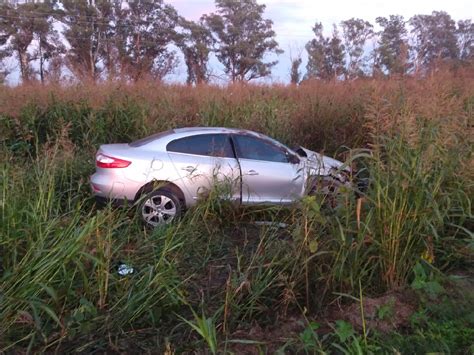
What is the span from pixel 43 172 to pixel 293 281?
8.83 ft

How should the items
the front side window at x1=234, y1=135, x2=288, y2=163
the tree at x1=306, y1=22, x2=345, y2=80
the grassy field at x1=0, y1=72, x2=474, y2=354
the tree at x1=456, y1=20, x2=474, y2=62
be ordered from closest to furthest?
the grassy field at x1=0, y1=72, x2=474, y2=354 → the front side window at x1=234, y1=135, x2=288, y2=163 → the tree at x1=306, y1=22, x2=345, y2=80 → the tree at x1=456, y1=20, x2=474, y2=62

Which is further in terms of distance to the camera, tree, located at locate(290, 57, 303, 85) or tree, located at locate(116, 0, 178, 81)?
tree, located at locate(116, 0, 178, 81)

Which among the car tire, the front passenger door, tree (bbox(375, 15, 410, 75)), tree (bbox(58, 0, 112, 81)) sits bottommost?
the car tire

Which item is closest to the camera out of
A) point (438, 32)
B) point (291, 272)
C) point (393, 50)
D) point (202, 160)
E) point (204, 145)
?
point (291, 272)

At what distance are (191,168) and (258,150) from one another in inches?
45.9

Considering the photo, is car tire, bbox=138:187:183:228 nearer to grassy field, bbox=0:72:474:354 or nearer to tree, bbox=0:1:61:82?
grassy field, bbox=0:72:474:354

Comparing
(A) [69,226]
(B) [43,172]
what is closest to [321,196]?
(A) [69,226]

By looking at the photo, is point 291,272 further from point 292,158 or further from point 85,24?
point 85,24

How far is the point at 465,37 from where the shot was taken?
24734mm

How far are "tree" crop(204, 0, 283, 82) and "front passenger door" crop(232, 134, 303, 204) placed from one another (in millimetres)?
26065

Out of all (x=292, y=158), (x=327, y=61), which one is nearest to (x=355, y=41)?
(x=327, y=61)

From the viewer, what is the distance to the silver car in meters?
7.31

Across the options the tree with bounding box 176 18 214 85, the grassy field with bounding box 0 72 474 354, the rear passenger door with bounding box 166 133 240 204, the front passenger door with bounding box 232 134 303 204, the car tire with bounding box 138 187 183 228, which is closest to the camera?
the grassy field with bounding box 0 72 474 354

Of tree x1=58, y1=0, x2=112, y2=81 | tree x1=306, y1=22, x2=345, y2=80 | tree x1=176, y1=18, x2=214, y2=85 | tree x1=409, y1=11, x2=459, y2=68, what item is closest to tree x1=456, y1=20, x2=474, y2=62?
tree x1=409, y1=11, x2=459, y2=68
